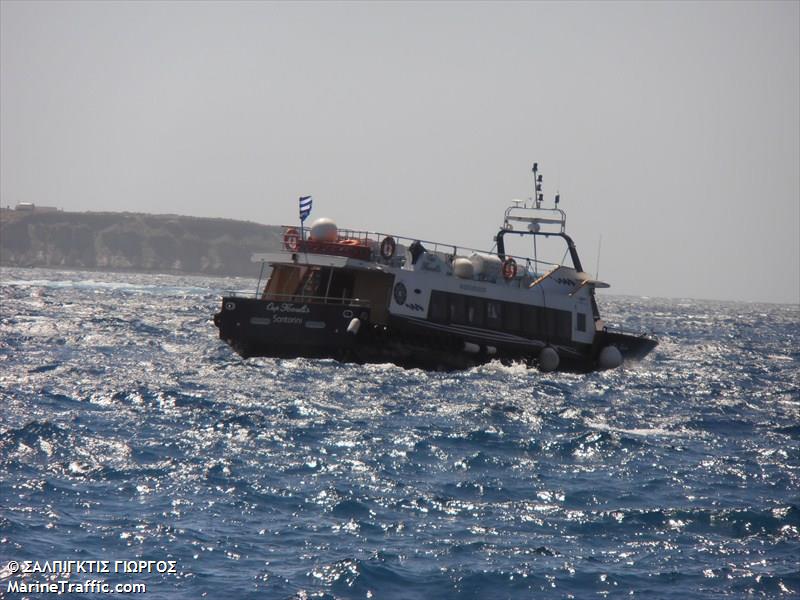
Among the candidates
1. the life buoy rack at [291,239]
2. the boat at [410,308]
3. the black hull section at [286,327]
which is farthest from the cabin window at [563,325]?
the life buoy rack at [291,239]

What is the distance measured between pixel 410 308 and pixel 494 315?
135 inches

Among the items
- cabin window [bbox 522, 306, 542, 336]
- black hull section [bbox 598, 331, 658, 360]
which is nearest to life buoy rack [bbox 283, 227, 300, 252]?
cabin window [bbox 522, 306, 542, 336]

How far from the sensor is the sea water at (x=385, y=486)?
1174 centimetres

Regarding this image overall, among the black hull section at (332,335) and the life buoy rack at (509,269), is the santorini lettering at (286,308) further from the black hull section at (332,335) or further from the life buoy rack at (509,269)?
the life buoy rack at (509,269)

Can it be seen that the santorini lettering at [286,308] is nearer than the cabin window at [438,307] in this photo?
Yes

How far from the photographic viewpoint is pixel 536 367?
36.0 meters

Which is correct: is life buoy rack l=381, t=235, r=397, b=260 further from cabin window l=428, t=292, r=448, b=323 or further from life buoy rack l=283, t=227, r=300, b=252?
life buoy rack l=283, t=227, r=300, b=252

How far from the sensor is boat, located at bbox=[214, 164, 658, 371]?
31.5 m

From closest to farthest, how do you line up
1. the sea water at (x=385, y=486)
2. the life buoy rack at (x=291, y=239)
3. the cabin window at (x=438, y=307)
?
the sea water at (x=385, y=486) < the cabin window at (x=438, y=307) < the life buoy rack at (x=291, y=239)

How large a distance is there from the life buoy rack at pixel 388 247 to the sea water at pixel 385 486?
5330 millimetres

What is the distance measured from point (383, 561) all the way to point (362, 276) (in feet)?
72.1

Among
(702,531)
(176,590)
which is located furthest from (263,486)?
(702,531)

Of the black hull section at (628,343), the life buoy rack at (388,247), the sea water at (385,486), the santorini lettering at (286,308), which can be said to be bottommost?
the sea water at (385,486)

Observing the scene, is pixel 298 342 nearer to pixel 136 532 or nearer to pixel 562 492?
pixel 562 492
